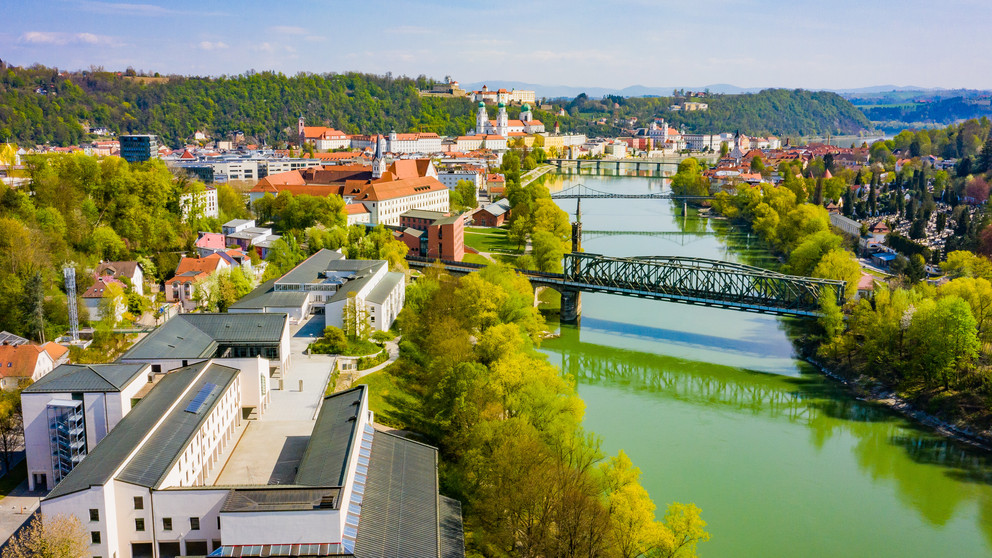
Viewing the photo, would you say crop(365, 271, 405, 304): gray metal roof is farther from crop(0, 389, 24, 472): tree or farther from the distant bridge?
the distant bridge

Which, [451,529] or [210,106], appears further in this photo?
[210,106]

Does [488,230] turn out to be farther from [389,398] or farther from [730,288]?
[389,398]

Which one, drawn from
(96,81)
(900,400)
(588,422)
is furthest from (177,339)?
(96,81)

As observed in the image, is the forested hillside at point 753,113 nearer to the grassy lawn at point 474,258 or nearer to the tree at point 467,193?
the tree at point 467,193

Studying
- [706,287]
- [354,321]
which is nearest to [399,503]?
[354,321]

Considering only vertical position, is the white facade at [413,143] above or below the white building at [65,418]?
above

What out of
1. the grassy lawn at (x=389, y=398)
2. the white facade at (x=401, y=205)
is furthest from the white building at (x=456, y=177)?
the grassy lawn at (x=389, y=398)

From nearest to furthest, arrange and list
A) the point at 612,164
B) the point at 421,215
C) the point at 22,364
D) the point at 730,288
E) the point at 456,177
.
A: the point at 22,364
the point at 730,288
the point at 421,215
the point at 456,177
the point at 612,164
